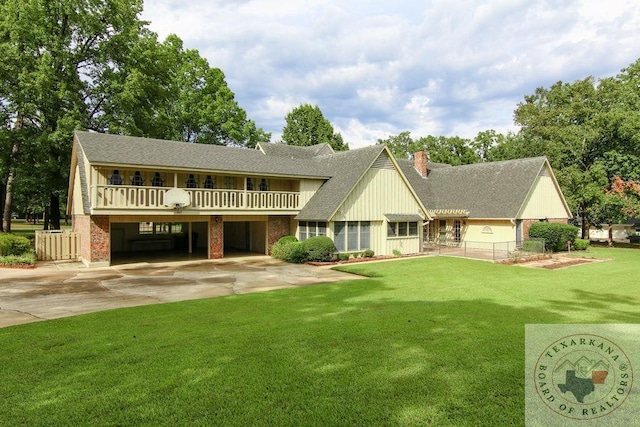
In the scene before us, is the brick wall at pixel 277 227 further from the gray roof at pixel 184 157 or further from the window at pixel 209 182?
the window at pixel 209 182

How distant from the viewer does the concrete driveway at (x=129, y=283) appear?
33.4ft

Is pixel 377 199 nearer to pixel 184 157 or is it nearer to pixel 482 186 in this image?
pixel 184 157

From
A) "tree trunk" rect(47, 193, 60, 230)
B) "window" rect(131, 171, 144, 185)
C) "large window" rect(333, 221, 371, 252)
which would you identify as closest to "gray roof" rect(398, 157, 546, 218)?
"large window" rect(333, 221, 371, 252)

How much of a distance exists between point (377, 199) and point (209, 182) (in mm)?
9689

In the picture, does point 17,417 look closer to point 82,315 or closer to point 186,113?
point 82,315

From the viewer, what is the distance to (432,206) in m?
29.7

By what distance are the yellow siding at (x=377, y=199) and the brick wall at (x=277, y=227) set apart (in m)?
4.14

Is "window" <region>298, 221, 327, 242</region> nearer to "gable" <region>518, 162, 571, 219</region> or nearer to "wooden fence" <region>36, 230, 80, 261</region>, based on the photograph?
"wooden fence" <region>36, 230, 80, 261</region>

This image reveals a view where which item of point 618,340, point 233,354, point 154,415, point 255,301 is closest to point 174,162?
point 255,301

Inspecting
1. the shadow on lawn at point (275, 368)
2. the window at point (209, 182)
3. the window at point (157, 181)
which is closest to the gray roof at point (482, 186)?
the window at point (209, 182)

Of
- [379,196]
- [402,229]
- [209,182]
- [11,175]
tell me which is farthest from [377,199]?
[11,175]

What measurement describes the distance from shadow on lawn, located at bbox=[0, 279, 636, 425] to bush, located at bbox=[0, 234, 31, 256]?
13085mm

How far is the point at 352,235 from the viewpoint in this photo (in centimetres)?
2144

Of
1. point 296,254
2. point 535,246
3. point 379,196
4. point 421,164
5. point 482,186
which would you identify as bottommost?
point 296,254
